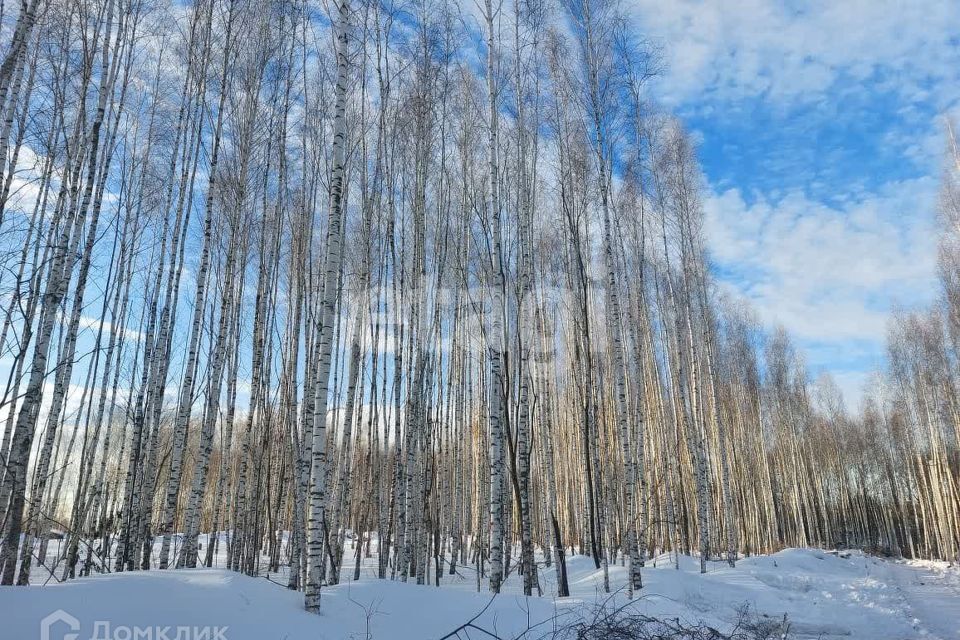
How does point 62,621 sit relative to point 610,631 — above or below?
above

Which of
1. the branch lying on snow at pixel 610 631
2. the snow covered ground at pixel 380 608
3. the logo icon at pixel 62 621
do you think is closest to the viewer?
the logo icon at pixel 62 621

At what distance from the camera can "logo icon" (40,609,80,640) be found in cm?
263

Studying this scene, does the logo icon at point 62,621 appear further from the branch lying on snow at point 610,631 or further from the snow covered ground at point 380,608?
the branch lying on snow at point 610,631

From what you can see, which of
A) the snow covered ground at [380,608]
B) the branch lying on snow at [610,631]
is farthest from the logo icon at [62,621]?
the branch lying on snow at [610,631]

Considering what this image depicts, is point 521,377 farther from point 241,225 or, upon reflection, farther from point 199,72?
point 199,72

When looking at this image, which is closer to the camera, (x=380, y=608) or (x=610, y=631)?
(x=610, y=631)

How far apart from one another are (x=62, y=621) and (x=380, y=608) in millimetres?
2466

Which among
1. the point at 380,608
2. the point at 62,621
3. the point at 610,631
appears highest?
the point at 62,621

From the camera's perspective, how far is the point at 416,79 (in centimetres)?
939

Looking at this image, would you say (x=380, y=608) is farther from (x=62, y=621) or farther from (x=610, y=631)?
(x=62, y=621)

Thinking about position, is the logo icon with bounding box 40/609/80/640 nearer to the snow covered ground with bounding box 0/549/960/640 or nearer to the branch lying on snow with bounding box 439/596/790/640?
the snow covered ground with bounding box 0/549/960/640

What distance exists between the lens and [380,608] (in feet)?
14.8

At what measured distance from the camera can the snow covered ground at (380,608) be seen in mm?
2912

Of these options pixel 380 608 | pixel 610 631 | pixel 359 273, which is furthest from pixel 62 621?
pixel 359 273
